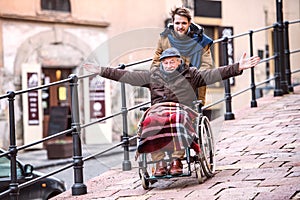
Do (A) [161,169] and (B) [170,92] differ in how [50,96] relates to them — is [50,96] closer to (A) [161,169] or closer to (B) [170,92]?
(B) [170,92]

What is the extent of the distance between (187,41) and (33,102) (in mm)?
12573

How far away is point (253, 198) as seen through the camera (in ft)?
17.8

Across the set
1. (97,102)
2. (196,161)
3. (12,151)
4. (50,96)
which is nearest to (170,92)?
(196,161)

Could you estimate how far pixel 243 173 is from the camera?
21.2 ft

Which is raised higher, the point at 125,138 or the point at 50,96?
the point at 50,96

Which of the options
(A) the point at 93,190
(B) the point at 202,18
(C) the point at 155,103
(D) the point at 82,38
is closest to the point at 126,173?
(A) the point at 93,190

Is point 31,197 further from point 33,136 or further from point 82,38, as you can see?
point 82,38

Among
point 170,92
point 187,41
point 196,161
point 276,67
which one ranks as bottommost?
point 196,161

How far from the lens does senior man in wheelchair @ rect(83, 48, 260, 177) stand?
20.0ft

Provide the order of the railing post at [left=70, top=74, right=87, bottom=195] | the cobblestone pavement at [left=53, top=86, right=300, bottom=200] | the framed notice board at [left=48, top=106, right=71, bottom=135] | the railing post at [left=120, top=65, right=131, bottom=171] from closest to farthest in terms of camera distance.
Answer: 1. the cobblestone pavement at [left=53, top=86, right=300, bottom=200]
2. the railing post at [left=70, top=74, right=87, bottom=195]
3. the railing post at [left=120, top=65, right=131, bottom=171]
4. the framed notice board at [left=48, top=106, right=71, bottom=135]

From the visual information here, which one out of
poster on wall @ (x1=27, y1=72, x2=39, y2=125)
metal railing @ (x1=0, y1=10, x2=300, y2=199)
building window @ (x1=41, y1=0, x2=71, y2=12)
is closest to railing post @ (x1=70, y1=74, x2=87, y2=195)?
metal railing @ (x1=0, y1=10, x2=300, y2=199)

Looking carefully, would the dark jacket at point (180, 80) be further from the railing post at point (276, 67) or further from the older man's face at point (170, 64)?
the railing post at point (276, 67)

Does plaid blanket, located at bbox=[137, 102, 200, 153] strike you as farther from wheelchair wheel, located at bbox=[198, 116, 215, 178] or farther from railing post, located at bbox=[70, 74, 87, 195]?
railing post, located at bbox=[70, 74, 87, 195]

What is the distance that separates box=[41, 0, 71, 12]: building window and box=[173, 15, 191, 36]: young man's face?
13087 mm
